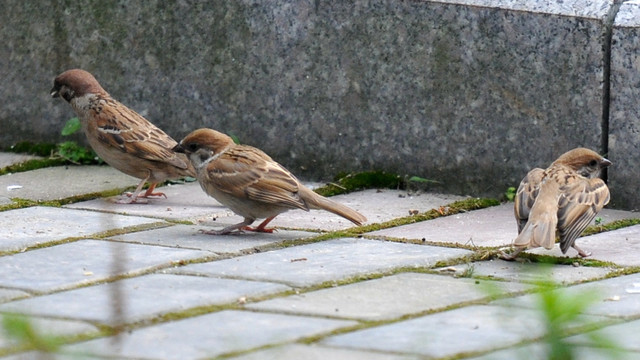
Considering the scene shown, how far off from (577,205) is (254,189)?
1670 mm

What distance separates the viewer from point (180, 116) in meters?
8.00

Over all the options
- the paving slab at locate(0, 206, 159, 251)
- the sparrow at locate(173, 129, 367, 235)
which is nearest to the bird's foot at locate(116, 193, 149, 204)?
the paving slab at locate(0, 206, 159, 251)

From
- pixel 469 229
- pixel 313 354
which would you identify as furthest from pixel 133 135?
pixel 313 354

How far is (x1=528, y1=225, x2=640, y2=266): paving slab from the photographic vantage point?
17.4ft

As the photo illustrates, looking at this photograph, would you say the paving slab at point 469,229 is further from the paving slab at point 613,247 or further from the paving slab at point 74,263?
the paving slab at point 74,263

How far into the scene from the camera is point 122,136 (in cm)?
754

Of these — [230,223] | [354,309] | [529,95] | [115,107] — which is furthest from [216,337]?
[115,107]

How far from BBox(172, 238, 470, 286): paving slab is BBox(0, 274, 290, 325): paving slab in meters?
0.19

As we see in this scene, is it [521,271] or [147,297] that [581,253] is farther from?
[147,297]

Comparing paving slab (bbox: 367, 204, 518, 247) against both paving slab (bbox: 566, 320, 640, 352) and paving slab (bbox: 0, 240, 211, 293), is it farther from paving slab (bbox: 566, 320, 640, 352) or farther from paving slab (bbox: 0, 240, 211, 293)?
paving slab (bbox: 566, 320, 640, 352)

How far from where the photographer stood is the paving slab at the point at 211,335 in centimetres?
350

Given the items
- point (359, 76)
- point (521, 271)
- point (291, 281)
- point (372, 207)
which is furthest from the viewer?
point (359, 76)

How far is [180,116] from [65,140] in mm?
1021

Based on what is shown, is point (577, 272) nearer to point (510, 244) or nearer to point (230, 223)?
point (510, 244)
